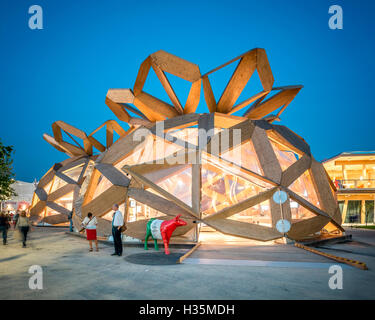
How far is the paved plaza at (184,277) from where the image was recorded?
3986 millimetres

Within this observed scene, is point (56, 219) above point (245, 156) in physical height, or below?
below

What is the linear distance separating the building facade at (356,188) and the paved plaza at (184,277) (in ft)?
76.8

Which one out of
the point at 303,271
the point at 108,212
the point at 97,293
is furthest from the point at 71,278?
the point at 108,212

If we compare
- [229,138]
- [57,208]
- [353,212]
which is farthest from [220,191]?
[353,212]

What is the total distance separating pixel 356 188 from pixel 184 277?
28.5 metres

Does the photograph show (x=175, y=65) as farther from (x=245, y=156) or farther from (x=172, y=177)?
(x=245, y=156)

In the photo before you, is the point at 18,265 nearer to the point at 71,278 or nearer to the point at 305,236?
the point at 71,278

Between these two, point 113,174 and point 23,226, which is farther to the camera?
point 113,174

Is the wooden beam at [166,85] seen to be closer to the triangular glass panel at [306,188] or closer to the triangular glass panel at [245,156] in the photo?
the triangular glass panel at [245,156]

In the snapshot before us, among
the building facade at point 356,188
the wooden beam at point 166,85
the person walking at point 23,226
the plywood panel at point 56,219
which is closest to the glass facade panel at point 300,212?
the wooden beam at point 166,85

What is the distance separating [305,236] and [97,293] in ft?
28.5

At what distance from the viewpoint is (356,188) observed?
2683cm
